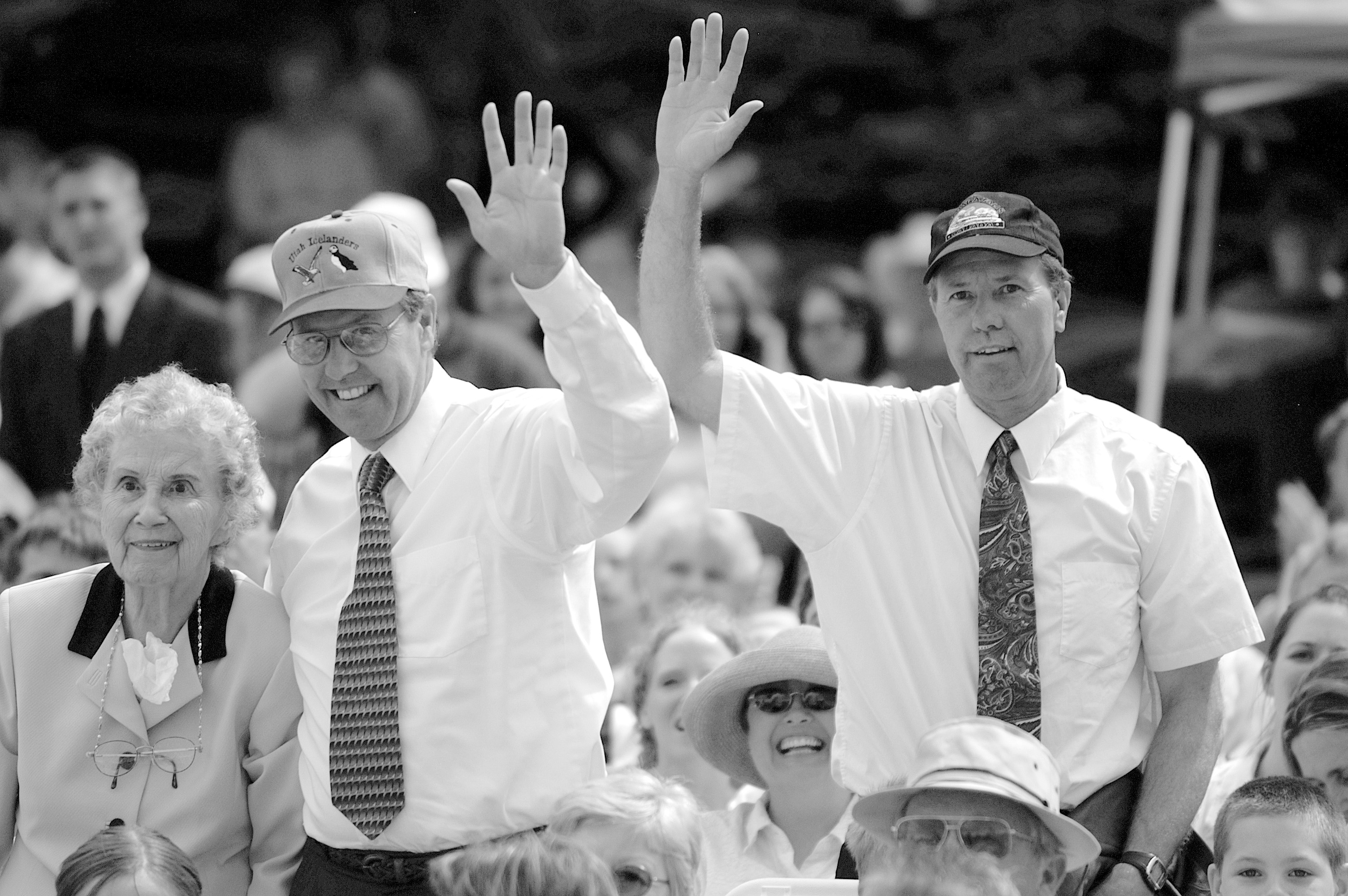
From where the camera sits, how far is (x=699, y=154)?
346cm

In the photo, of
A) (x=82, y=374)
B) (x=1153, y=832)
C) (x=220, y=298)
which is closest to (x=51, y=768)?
(x=1153, y=832)

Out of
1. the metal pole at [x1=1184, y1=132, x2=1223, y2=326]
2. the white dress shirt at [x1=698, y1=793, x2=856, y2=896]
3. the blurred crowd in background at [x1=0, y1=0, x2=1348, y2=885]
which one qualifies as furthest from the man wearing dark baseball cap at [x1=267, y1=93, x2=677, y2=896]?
the metal pole at [x1=1184, y1=132, x2=1223, y2=326]

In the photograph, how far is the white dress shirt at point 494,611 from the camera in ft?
11.4

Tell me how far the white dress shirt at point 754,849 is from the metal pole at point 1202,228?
177 inches

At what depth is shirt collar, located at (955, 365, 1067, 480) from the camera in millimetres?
3605

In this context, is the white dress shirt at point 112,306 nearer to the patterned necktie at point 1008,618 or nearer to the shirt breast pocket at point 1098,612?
the patterned necktie at point 1008,618

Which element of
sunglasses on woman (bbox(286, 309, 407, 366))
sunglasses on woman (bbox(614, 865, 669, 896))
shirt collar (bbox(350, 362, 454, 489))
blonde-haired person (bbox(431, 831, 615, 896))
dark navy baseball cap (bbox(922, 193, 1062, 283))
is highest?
dark navy baseball cap (bbox(922, 193, 1062, 283))

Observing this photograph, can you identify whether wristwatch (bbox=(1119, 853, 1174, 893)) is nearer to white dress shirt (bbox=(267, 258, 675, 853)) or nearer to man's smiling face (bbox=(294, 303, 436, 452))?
white dress shirt (bbox=(267, 258, 675, 853))

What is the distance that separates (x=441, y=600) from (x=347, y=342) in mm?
537

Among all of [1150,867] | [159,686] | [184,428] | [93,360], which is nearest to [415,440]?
[184,428]

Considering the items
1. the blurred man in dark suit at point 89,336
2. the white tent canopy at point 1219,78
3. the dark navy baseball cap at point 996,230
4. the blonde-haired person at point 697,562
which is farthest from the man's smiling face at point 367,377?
the white tent canopy at point 1219,78

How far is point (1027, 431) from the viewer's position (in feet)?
11.9

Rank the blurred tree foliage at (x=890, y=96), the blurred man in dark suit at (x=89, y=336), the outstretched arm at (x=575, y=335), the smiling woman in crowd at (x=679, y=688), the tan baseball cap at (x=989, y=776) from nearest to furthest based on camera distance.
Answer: the tan baseball cap at (x=989, y=776), the outstretched arm at (x=575, y=335), the smiling woman in crowd at (x=679, y=688), the blurred man in dark suit at (x=89, y=336), the blurred tree foliage at (x=890, y=96)

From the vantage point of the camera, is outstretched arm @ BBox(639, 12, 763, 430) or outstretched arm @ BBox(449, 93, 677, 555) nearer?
outstretched arm @ BBox(449, 93, 677, 555)
